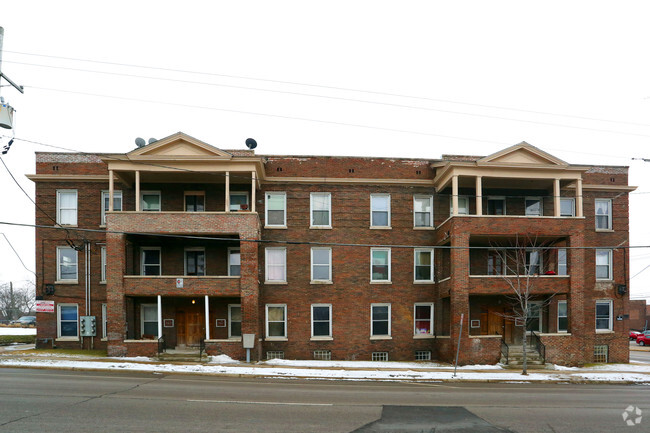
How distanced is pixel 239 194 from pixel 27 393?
14222 millimetres

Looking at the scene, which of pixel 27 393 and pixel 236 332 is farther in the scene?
pixel 236 332

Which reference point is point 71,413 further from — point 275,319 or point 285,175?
point 285,175

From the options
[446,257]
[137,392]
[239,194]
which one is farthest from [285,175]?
[137,392]

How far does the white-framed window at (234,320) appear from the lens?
25875 millimetres

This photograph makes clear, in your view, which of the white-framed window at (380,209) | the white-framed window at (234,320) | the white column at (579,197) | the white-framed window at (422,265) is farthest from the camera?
the white-framed window at (422,265)

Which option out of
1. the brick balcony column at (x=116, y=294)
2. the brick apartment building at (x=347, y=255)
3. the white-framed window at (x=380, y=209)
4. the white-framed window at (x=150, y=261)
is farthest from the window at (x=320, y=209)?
the brick balcony column at (x=116, y=294)

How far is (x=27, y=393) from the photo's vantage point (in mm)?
13797

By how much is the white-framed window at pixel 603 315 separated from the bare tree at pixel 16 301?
106 meters

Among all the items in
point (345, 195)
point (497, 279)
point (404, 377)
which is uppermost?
point (345, 195)

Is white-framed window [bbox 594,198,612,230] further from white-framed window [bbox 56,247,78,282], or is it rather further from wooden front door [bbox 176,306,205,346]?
white-framed window [bbox 56,247,78,282]

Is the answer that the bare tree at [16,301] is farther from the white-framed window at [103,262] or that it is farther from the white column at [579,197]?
the white column at [579,197]

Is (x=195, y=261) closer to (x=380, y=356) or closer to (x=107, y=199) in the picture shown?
(x=107, y=199)

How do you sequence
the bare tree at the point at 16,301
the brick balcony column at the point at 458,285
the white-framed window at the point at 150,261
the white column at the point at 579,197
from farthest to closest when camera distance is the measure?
the bare tree at the point at 16,301, the white-framed window at the point at 150,261, the white column at the point at 579,197, the brick balcony column at the point at 458,285
